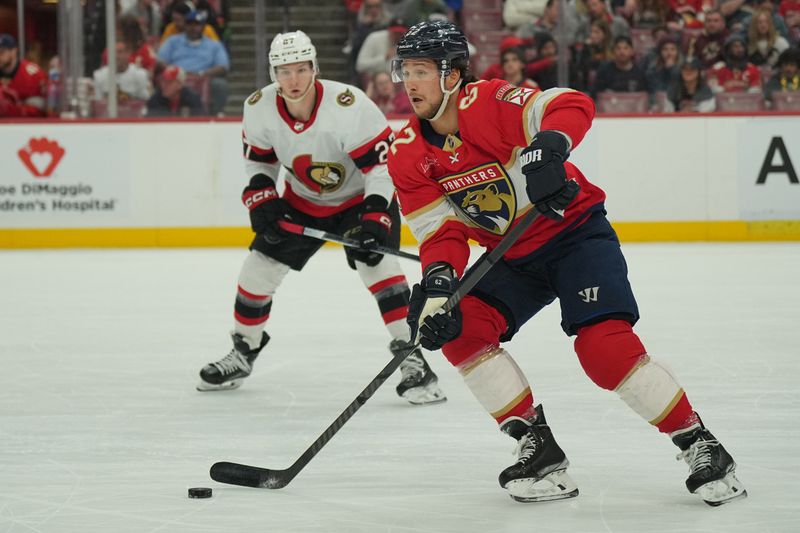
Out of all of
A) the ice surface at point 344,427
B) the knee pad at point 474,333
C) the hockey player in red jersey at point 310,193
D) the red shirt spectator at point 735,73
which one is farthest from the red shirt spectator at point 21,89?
the knee pad at point 474,333

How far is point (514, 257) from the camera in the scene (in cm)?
272

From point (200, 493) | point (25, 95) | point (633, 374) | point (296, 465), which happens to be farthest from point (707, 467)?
point (25, 95)

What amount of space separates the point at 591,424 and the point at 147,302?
3151 mm

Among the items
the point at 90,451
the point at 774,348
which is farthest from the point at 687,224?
the point at 90,451

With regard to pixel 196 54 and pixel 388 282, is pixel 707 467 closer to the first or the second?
pixel 388 282

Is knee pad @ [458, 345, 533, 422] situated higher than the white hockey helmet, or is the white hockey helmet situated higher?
the white hockey helmet

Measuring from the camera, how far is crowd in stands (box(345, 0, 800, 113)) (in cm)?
831

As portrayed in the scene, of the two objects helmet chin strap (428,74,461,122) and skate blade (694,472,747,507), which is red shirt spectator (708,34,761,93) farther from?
skate blade (694,472,747,507)

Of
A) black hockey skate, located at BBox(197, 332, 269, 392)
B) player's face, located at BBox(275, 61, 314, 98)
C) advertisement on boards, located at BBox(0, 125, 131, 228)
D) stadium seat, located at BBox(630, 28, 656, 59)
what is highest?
player's face, located at BBox(275, 61, 314, 98)

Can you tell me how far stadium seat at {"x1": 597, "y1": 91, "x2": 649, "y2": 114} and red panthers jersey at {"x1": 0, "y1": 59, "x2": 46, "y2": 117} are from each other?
3890 millimetres

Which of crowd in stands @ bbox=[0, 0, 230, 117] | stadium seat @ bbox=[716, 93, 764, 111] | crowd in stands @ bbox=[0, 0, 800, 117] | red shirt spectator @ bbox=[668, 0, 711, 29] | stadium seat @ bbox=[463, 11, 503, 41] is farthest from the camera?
stadium seat @ bbox=[463, 11, 503, 41]

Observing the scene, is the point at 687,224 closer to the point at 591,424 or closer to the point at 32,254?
the point at 32,254

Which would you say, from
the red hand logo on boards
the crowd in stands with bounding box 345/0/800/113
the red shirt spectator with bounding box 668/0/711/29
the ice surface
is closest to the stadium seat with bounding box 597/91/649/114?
the crowd in stands with bounding box 345/0/800/113

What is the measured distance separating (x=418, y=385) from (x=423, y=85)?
1300mm
